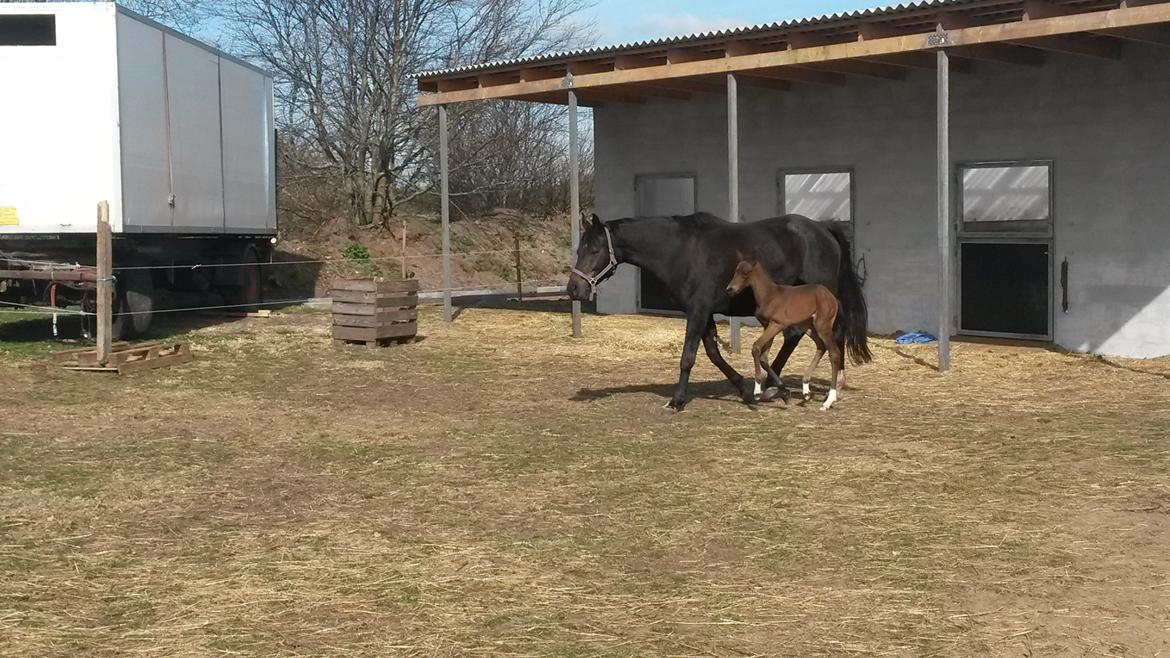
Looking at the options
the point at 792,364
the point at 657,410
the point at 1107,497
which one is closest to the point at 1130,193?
the point at 792,364

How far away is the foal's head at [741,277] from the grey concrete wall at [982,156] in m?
5.96

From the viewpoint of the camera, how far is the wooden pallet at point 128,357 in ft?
40.8

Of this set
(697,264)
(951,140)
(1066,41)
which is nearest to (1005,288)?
(951,140)

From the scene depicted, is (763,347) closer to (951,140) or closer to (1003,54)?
(1003,54)

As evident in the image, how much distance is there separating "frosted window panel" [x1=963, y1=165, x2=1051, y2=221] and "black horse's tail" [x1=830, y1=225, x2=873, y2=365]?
4544mm

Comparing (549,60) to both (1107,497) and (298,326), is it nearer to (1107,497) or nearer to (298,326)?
(298,326)

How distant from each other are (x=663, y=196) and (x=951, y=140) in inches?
211

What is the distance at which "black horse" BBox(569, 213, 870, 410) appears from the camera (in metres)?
10.2

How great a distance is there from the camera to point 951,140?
15172 millimetres

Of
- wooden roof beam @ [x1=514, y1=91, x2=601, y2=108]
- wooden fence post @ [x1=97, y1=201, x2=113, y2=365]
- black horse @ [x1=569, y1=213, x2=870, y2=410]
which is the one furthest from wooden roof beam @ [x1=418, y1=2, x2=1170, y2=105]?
wooden fence post @ [x1=97, y1=201, x2=113, y2=365]

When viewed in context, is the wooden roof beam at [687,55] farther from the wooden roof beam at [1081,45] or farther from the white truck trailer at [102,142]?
the white truck trailer at [102,142]

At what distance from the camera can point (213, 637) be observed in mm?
4617

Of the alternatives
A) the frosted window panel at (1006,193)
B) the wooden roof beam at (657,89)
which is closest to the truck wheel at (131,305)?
the wooden roof beam at (657,89)

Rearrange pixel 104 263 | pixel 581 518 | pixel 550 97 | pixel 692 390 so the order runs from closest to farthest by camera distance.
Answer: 1. pixel 581 518
2. pixel 692 390
3. pixel 104 263
4. pixel 550 97
